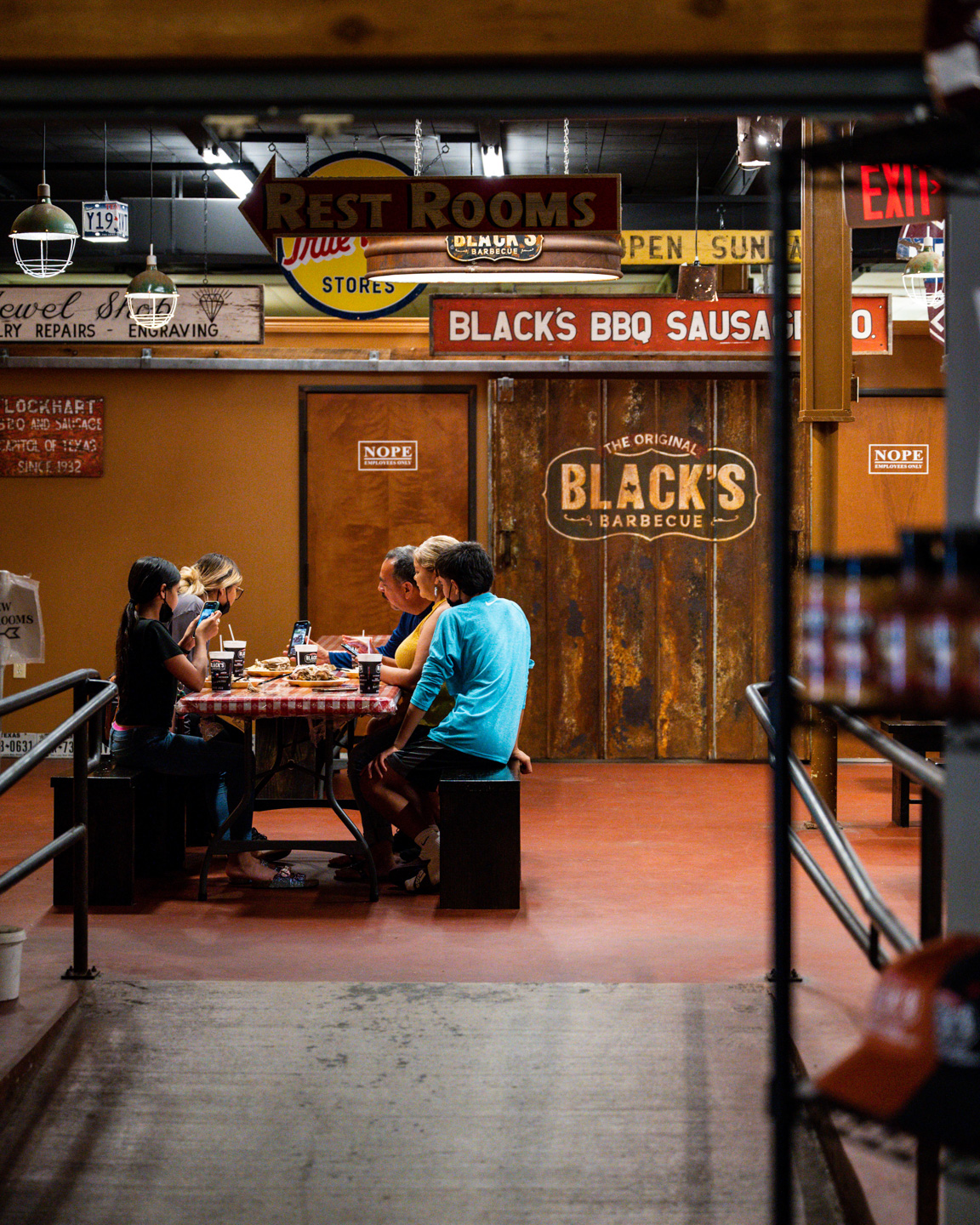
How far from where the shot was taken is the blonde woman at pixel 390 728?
534 centimetres

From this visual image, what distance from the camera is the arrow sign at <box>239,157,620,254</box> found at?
4477mm

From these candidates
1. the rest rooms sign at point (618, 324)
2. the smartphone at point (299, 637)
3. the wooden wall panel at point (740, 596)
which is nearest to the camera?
the smartphone at point (299, 637)

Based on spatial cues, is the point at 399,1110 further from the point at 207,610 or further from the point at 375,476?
the point at 375,476

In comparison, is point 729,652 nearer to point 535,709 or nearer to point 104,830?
point 535,709

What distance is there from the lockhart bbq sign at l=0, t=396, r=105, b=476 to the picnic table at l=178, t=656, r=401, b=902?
3.79 m

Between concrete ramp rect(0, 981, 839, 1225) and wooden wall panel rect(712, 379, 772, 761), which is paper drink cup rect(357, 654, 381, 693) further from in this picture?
wooden wall panel rect(712, 379, 772, 761)

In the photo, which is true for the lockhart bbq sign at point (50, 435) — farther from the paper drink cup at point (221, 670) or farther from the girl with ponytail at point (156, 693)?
the paper drink cup at point (221, 670)

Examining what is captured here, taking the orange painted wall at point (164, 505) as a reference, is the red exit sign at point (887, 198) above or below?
above

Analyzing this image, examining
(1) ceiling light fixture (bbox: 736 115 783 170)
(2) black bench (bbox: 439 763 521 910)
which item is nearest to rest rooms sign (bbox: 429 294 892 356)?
(1) ceiling light fixture (bbox: 736 115 783 170)

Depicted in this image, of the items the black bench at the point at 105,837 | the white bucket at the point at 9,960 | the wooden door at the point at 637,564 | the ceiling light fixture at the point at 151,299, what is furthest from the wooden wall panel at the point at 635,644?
the white bucket at the point at 9,960

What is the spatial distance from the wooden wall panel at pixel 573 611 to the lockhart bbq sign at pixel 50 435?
3035 millimetres

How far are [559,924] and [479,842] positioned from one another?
0.44m

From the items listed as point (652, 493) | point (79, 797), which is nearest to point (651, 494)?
point (652, 493)

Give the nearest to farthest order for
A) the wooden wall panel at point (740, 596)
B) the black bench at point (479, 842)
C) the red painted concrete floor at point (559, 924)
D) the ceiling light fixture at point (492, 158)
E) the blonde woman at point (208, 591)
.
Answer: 1. the red painted concrete floor at point (559, 924)
2. the black bench at point (479, 842)
3. the blonde woman at point (208, 591)
4. the ceiling light fixture at point (492, 158)
5. the wooden wall panel at point (740, 596)
